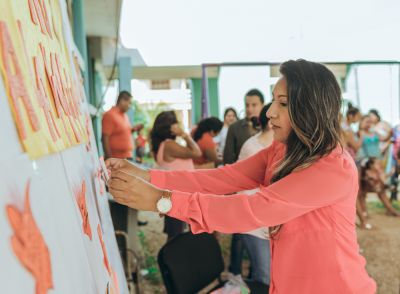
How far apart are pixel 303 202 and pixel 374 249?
3092 millimetres

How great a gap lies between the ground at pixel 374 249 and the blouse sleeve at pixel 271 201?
5.53ft

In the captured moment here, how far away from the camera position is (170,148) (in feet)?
8.39

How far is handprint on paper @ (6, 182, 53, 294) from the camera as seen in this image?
0.29m

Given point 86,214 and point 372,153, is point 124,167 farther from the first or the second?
point 372,153

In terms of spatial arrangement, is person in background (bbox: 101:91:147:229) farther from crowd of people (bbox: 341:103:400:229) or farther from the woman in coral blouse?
the woman in coral blouse

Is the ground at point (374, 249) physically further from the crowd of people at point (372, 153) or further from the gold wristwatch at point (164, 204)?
the gold wristwatch at point (164, 204)

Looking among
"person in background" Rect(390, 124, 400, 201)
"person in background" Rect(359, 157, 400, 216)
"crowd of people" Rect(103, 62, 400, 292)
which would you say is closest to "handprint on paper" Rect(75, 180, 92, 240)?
"crowd of people" Rect(103, 62, 400, 292)

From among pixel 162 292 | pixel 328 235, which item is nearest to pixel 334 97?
pixel 328 235

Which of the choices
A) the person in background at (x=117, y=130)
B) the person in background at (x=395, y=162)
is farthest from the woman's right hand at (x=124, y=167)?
the person in background at (x=395, y=162)

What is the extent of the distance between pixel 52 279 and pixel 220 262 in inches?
57.7

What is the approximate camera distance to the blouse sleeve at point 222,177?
1056mm

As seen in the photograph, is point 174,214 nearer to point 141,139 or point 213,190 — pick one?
point 213,190

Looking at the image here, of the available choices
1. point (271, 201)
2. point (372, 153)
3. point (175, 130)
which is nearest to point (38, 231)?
point (271, 201)

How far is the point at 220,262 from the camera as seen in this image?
173cm
